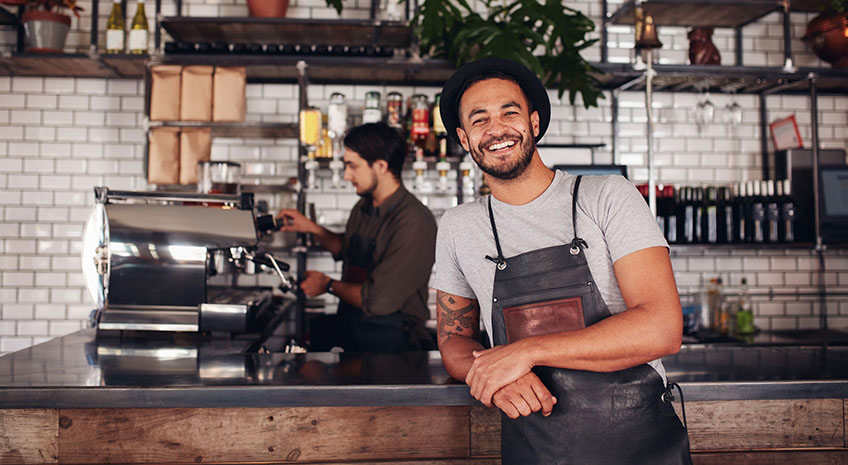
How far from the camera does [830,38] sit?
163 inches

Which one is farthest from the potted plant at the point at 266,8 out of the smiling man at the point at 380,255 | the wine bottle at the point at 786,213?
the wine bottle at the point at 786,213

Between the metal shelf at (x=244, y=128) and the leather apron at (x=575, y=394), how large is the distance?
263 centimetres

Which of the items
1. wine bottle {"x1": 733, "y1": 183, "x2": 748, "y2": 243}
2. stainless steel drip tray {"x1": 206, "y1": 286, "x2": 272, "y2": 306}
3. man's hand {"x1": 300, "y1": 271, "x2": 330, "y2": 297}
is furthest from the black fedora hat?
wine bottle {"x1": 733, "y1": 183, "x2": 748, "y2": 243}

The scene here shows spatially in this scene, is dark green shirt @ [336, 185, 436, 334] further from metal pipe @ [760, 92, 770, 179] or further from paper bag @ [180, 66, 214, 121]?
metal pipe @ [760, 92, 770, 179]

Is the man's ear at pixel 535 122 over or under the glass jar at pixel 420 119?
under

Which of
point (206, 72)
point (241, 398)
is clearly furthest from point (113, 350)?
point (206, 72)

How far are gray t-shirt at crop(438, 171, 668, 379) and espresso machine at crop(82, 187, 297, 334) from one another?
3.20 ft

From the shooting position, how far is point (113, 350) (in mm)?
2223

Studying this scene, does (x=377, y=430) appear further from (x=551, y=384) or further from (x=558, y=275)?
(x=558, y=275)

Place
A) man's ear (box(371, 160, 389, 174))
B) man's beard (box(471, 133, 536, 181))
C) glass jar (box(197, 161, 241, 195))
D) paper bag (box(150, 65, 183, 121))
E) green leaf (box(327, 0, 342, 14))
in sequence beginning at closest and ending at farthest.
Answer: man's beard (box(471, 133, 536, 181)) → man's ear (box(371, 160, 389, 174)) → glass jar (box(197, 161, 241, 195)) → green leaf (box(327, 0, 342, 14)) → paper bag (box(150, 65, 183, 121))

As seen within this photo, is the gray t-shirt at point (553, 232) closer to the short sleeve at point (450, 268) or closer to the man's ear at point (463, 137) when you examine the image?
the short sleeve at point (450, 268)

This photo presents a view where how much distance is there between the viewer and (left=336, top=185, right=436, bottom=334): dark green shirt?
2724mm

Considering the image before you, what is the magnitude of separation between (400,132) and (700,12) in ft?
6.72

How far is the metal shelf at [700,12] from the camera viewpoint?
13.0ft
